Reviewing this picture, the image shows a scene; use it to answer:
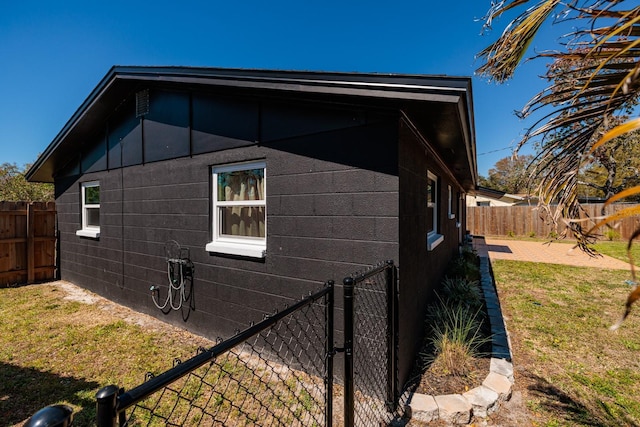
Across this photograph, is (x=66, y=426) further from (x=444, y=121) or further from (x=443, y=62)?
(x=443, y=62)

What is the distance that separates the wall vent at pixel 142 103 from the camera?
532 centimetres

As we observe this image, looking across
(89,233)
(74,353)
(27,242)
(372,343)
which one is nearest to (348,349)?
(372,343)

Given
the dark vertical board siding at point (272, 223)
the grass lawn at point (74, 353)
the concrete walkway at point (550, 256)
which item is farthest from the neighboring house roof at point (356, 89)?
the concrete walkway at point (550, 256)

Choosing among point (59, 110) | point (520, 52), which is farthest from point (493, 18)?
point (59, 110)

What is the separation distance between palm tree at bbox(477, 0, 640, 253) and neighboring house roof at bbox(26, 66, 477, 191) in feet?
1.24

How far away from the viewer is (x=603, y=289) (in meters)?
6.71

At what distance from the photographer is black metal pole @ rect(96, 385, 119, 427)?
0.76 metres

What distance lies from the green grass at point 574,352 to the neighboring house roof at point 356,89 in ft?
9.48

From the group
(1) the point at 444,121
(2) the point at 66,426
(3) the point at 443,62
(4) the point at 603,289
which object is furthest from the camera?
(3) the point at 443,62

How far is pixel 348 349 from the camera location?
A: 1860mm

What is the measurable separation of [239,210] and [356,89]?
2.43 meters

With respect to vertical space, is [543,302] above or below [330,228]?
below

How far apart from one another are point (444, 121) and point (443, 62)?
16.9 ft

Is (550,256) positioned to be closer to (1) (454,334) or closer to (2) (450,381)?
(1) (454,334)
